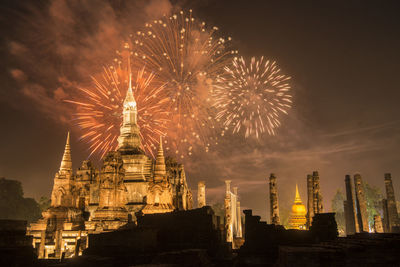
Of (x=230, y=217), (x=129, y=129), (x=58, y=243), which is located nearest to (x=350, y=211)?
(x=230, y=217)

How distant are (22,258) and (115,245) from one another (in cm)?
455

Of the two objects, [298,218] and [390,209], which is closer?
[390,209]

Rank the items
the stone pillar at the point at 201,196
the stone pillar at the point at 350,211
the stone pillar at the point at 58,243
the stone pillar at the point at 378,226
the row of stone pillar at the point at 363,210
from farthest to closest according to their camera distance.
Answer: the stone pillar at the point at 350,211 → the row of stone pillar at the point at 363,210 → the stone pillar at the point at 378,226 → the stone pillar at the point at 201,196 → the stone pillar at the point at 58,243

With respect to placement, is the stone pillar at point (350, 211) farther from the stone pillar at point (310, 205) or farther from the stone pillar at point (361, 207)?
the stone pillar at point (310, 205)

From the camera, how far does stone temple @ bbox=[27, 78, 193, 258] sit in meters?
27.2

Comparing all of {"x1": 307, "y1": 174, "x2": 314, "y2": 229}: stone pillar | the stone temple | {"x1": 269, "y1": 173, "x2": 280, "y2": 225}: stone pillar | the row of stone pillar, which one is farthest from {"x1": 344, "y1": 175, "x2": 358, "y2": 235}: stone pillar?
the stone temple

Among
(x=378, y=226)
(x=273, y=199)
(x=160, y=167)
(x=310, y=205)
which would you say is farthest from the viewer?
(x=378, y=226)

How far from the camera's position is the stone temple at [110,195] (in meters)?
27.2

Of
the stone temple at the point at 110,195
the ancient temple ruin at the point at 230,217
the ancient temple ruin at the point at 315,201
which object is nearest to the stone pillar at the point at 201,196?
the stone temple at the point at 110,195

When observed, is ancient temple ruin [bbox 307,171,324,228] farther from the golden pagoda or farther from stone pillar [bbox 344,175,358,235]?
the golden pagoda

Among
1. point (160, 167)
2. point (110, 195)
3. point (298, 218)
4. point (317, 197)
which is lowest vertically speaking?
point (298, 218)

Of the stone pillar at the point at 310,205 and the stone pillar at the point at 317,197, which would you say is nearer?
the stone pillar at the point at 317,197

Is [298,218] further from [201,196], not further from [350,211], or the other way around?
[201,196]

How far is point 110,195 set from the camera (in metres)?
29.2
